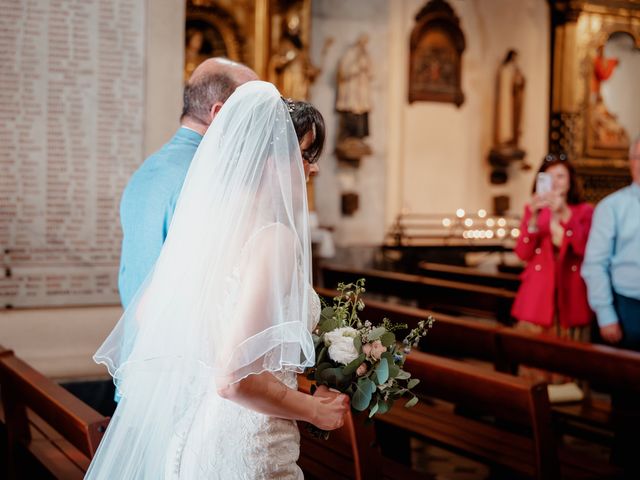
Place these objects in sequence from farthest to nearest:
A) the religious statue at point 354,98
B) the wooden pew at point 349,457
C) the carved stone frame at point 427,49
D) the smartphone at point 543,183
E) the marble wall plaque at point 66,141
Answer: the carved stone frame at point 427,49
the religious statue at point 354,98
the smartphone at point 543,183
the marble wall plaque at point 66,141
the wooden pew at point 349,457

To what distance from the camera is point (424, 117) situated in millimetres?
12922

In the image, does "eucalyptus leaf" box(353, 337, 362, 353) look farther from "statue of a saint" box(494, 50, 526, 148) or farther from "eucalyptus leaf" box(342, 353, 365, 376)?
"statue of a saint" box(494, 50, 526, 148)

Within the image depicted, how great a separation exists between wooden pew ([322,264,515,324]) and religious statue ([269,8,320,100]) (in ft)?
11.3

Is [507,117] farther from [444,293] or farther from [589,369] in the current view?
[589,369]

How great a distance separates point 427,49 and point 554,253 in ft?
26.2

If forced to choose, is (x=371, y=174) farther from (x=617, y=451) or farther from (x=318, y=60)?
(x=617, y=451)

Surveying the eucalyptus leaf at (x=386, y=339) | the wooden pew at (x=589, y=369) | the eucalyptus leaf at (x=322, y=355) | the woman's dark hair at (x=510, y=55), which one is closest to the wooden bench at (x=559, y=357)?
the wooden pew at (x=589, y=369)

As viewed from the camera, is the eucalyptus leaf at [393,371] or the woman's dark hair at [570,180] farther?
the woman's dark hair at [570,180]

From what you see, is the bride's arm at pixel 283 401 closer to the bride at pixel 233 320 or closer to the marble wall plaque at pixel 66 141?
the bride at pixel 233 320

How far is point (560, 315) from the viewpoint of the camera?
5344mm

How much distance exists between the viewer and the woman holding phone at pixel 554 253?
5266mm

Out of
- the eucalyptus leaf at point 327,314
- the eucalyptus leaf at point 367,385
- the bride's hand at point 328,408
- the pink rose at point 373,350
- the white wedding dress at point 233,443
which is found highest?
the eucalyptus leaf at point 327,314

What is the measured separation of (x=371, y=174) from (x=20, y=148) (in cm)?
805

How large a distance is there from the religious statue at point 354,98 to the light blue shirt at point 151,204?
8935 mm
